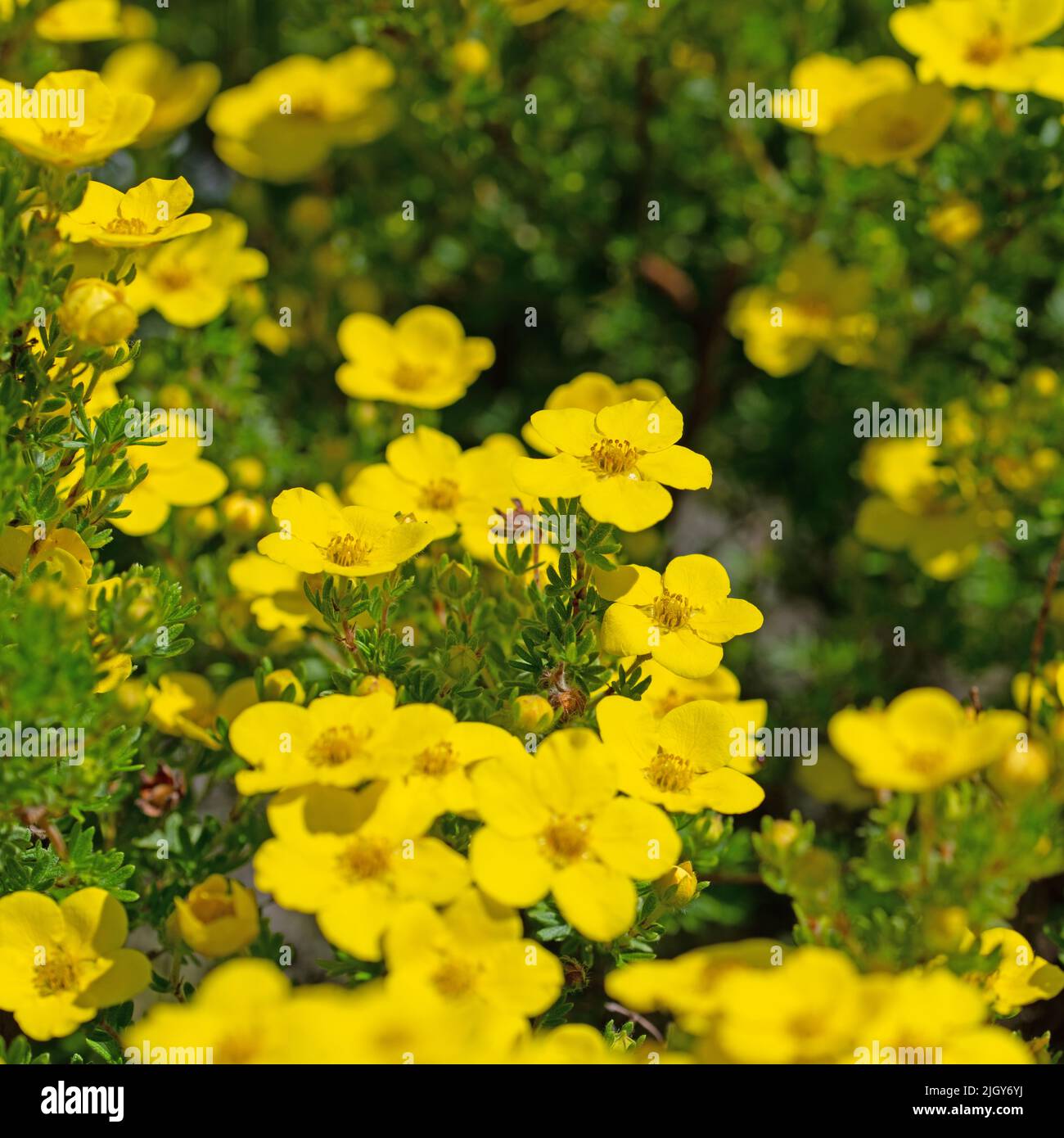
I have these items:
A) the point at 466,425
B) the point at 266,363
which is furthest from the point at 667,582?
the point at 266,363

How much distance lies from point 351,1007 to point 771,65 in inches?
98.6

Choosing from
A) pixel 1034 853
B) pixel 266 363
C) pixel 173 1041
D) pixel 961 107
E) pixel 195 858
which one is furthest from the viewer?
pixel 266 363

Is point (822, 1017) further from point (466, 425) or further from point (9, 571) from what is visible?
point (466, 425)

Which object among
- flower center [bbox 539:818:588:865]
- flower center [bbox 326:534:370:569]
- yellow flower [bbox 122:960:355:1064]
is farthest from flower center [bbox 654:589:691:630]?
yellow flower [bbox 122:960:355:1064]

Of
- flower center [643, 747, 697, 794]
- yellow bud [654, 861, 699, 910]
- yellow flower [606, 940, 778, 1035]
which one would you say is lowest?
yellow flower [606, 940, 778, 1035]

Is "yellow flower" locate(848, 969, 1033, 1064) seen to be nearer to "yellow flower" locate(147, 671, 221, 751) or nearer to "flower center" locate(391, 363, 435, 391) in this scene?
"yellow flower" locate(147, 671, 221, 751)

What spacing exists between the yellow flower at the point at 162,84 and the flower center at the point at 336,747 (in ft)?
6.04

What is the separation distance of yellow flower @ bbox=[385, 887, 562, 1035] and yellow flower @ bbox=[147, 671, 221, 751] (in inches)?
25.9

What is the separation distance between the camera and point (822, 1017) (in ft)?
4.33

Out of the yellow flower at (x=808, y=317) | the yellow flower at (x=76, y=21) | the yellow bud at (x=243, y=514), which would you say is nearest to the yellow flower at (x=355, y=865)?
the yellow bud at (x=243, y=514)

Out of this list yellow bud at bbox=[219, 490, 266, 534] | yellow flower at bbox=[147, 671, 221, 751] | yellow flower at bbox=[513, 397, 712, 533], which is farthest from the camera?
yellow bud at bbox=[219, 490, 266, 534]

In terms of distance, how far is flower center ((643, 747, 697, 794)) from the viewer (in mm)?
1724

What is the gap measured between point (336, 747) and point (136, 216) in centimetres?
92

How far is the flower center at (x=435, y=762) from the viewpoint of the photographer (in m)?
1.59
